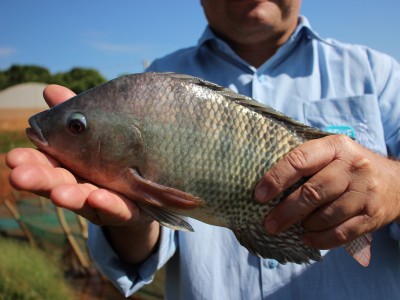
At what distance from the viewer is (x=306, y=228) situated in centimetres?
166

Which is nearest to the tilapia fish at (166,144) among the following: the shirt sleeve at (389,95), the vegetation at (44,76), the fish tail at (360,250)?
the fish tail at (360,250)

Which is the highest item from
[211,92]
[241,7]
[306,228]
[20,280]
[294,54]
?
[241,7]

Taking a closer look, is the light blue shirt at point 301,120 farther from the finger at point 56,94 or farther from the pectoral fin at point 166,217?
the finger at point 56,94

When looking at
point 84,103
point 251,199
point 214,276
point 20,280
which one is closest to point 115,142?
point 84,103

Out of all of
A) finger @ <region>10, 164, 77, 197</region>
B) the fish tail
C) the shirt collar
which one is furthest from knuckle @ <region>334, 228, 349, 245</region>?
the shirt collar

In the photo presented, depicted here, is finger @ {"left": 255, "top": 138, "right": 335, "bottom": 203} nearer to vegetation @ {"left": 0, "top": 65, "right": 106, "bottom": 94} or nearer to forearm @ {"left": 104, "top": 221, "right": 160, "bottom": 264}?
forearm @ {"left": 104, "top": 221, "right": 160, "bottom": 264}

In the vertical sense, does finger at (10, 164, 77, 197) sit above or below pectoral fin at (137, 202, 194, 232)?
above

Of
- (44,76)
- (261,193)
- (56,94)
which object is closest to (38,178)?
(56,94)

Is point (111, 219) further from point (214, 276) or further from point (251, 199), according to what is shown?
point (214, 276)

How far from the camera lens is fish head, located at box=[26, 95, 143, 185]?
1.52 m

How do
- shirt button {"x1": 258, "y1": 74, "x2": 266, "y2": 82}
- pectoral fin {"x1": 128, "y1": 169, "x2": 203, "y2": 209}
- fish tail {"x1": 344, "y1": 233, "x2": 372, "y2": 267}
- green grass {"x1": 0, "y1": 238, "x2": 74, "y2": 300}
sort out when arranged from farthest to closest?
green grass {"x1": 0, "y1": 238, "x2": 74, "y2": 300}, shirt button {"x1": 258, "y1": 74, "x2": 266, "y2": 82}, fish tail {"x1": 344, "y1": 233, "x2": 372, "y2": 267}, pectoral fin {"x1": 128, "y1": 169, "x2": 203, "y2": 209}

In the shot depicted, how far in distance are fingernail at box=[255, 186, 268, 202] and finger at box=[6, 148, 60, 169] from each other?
0.73 meters

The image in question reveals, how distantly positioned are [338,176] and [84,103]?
37.4 inches

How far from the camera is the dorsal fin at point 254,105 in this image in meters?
1.59
